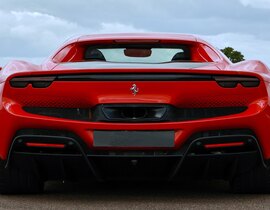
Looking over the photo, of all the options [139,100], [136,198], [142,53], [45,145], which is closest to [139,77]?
[139,100]

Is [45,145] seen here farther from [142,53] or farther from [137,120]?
[142,53]

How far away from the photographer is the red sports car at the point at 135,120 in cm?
455

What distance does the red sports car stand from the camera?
4547 millimetres

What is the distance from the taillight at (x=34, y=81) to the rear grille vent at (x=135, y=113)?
19 centimetres

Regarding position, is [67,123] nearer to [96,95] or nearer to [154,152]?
[96,95]

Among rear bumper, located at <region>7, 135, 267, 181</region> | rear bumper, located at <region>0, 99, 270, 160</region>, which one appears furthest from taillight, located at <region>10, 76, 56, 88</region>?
rear bumper, located at <region>7, 135, 267, 181</region>

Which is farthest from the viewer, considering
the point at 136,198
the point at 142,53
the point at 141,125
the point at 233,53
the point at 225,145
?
the point at 233,53

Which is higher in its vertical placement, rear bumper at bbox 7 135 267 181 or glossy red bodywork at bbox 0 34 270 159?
glossy red bodywork at bbox 0 34 270 159

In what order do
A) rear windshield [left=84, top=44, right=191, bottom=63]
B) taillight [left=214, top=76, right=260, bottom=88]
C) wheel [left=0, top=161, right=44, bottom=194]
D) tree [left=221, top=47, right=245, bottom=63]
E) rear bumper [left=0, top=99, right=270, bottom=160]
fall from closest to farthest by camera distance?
rear bumper [left=0, top=99, right=270, bottom=160] < taillight [left=214, top=76, right=260, bottom=88] < wheel [left=0, top=161, right=44, bottom=194] < rear windshield [left=84, top=44, right=191, bottom=63] < tree [left=221, top=47, right=245, bottom=63]

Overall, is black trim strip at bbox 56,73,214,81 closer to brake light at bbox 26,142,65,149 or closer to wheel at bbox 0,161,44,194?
brake light at bbox 26,142,65,149

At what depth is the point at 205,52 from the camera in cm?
564

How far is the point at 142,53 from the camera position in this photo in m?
5.73

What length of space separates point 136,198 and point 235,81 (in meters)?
1.11

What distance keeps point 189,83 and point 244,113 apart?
431mm
